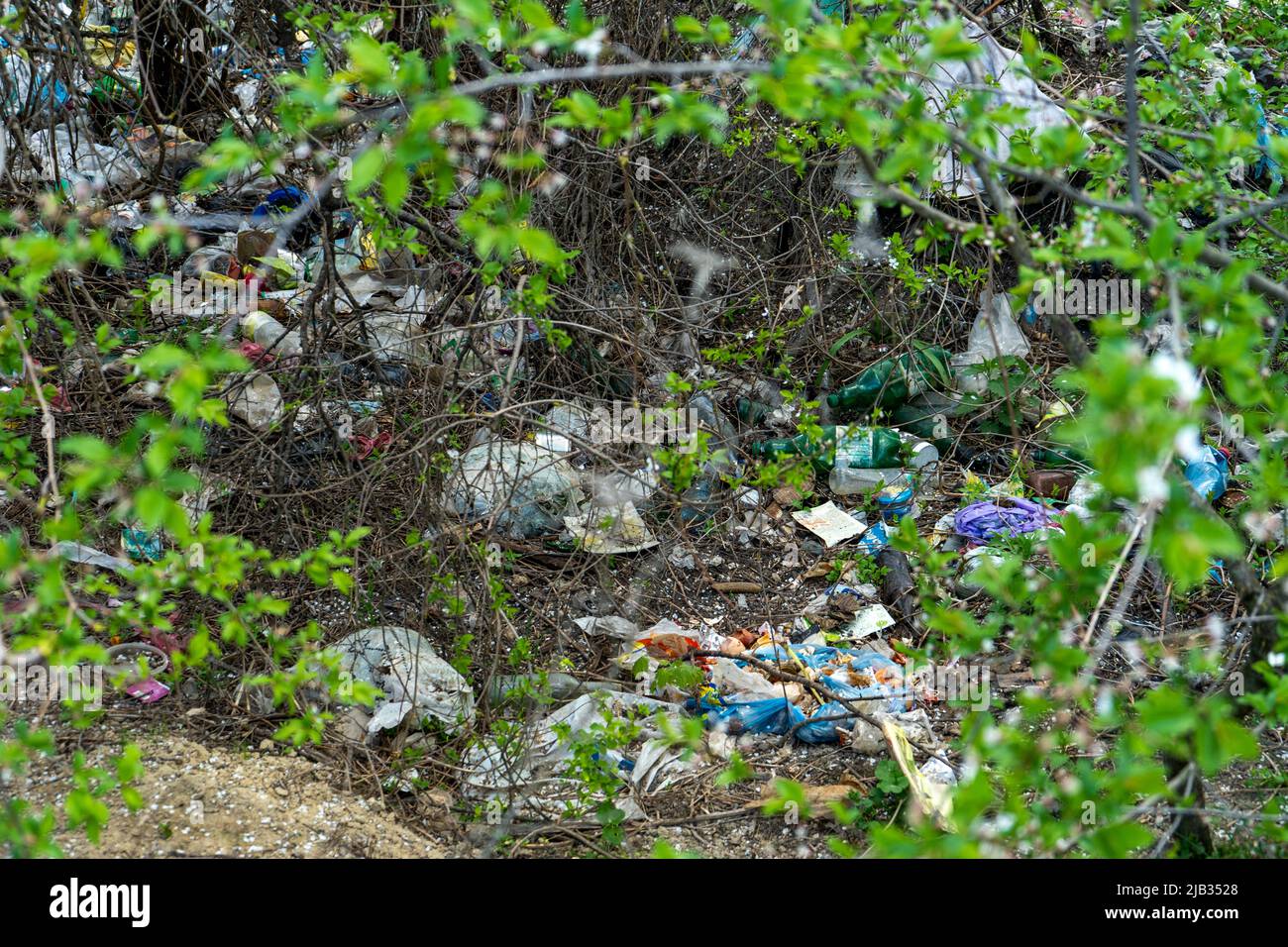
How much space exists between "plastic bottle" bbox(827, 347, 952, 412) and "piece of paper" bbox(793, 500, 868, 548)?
56cm

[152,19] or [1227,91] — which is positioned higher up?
[152,19]

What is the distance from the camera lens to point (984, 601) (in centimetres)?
367

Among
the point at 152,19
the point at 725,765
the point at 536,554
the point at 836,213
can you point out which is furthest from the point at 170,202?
the point at 725,765

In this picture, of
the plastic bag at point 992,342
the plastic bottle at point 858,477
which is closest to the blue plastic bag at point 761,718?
the plastic bottle at point 858,477

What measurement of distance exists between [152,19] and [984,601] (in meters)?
3.93

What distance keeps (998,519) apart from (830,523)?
2.13 ft

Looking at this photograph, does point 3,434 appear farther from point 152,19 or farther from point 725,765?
point 152,19

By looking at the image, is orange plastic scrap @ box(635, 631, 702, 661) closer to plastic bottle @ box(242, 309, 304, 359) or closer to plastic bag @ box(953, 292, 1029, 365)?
plastic bottle @ box(242, 309, 304, 359)

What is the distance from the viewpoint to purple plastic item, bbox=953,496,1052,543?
3732 mm

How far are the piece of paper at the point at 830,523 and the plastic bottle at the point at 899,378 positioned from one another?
0.56 meters

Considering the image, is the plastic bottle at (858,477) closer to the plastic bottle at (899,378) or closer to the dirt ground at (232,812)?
the plastic bottle at (899,378)

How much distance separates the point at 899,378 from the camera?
4426 millimetres

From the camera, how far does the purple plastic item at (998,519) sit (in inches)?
147
